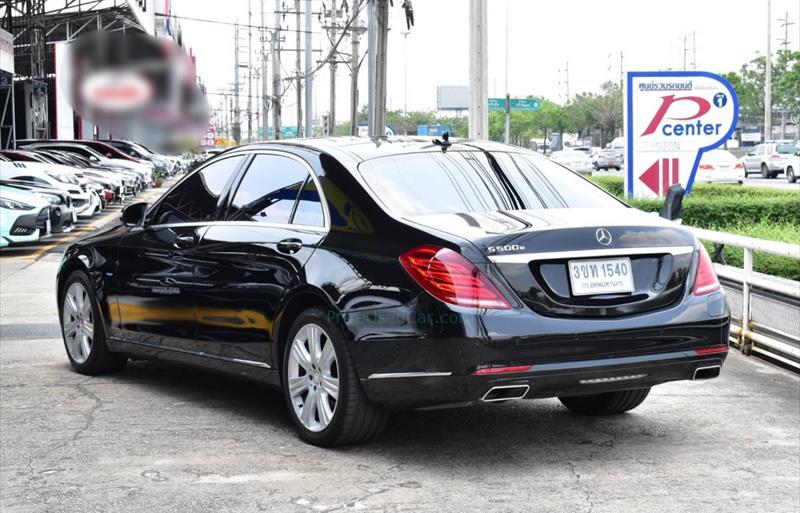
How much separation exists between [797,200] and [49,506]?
39.3 feet

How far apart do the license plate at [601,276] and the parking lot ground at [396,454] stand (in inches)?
33.1

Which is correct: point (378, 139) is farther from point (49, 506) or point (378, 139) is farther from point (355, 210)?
point (49, 506)

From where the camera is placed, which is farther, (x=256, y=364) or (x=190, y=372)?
(x=190, y=372)

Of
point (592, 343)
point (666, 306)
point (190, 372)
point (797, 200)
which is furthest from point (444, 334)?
point (797, 200)

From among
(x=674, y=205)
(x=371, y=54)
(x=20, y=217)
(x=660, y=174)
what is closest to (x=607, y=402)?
(x=674, y=205)

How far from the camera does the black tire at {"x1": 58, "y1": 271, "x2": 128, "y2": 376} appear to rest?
841cm

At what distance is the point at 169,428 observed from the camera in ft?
22.7

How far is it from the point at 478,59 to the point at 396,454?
46.2ft

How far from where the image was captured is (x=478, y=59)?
19766 mm

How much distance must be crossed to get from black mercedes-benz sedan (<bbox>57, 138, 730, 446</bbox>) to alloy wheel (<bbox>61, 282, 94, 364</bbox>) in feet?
3.79

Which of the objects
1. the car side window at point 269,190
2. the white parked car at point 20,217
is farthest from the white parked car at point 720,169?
the car side window at point 269,190

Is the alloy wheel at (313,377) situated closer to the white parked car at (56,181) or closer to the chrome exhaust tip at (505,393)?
the chrome exhaust tip at (505,393)

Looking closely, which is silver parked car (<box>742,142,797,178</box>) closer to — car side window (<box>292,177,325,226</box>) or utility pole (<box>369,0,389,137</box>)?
utility pole (<box>369,0,389,137</box>)

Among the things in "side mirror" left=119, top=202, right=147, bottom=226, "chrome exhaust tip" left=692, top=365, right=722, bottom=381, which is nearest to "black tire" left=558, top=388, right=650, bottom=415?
"chrome exhaust tip" left=692, top=365, right=722, bottom=381
